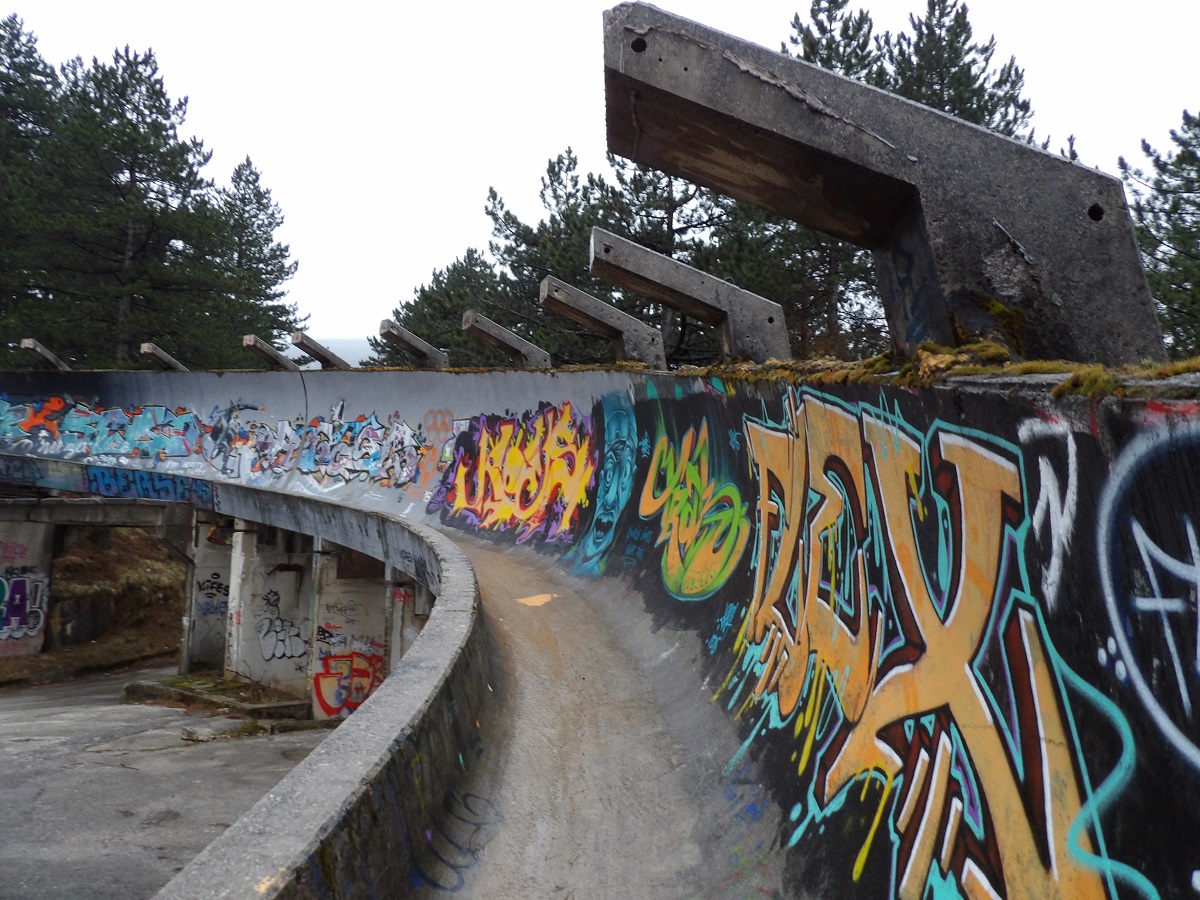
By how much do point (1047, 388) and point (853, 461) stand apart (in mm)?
1703

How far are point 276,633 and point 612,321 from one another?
11.1 meters

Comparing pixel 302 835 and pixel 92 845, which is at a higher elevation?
pixel 302 835

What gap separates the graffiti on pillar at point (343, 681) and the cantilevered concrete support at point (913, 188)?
12.7 meters

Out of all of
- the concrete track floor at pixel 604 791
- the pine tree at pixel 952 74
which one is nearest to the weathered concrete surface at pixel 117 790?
the concrete track floor at pixel 604 791

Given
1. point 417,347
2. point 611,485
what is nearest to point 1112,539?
point 611,485

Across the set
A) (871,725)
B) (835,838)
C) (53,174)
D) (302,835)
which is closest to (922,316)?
(871,725)

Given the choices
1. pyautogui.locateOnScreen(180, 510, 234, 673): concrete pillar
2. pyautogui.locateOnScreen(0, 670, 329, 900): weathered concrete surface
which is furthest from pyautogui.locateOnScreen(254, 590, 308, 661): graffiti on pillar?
pyautogui.locateOnScreen(180, 510, 234, 673): concrete pillar

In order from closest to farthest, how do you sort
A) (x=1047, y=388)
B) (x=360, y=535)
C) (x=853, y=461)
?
1. (x=1047, y=388)
2. (x=853, y=461)
3. (x=360, y=535)

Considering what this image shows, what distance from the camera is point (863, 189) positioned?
4.70 metres

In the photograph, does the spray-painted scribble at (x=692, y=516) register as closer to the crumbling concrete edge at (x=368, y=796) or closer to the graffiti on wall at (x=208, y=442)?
the crumbling concrete edge at (x=368, y=796)

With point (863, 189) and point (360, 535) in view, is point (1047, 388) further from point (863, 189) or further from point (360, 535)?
point (360, 535)

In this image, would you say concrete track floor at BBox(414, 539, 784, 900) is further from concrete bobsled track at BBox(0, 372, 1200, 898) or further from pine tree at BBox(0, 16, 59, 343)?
pine tree at BBox(0, 16, 59, 343)

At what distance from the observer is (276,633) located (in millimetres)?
19016

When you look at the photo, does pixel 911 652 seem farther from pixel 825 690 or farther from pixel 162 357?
pixel 162 357
